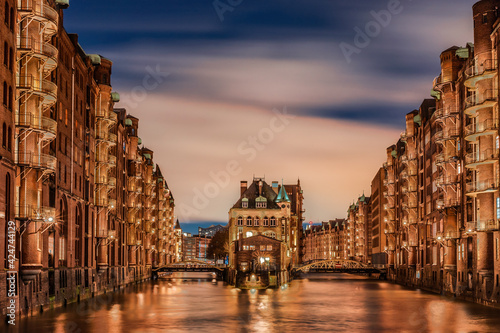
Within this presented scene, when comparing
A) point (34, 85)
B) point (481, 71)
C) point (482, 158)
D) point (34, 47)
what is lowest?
point (482, 158)

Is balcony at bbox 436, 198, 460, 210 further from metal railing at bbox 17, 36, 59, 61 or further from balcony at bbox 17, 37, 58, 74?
metal railing at bbox 17, 36, 59, 61

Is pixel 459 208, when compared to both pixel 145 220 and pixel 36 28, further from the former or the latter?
pixel 145 220

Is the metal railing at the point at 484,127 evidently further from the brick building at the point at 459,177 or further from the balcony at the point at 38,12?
the balcony at the point at 38,12

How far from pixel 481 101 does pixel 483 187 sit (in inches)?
326

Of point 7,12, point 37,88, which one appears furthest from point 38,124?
point 7,12

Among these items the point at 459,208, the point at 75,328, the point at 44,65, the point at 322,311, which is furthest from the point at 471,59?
the point at 75,328

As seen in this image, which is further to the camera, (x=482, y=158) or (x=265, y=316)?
(x=482, y=158)

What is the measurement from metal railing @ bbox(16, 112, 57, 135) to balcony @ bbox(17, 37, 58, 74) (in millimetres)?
4598

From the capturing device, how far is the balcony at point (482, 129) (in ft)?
228

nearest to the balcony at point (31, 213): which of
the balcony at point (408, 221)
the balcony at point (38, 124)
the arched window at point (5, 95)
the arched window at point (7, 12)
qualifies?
the balcony at point (38, 124)

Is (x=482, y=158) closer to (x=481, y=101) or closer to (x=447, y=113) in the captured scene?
(x=481, y=101)

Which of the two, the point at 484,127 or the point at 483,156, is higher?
the point at 484,127

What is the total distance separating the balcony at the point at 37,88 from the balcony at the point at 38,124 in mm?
1641

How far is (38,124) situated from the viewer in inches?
2297
